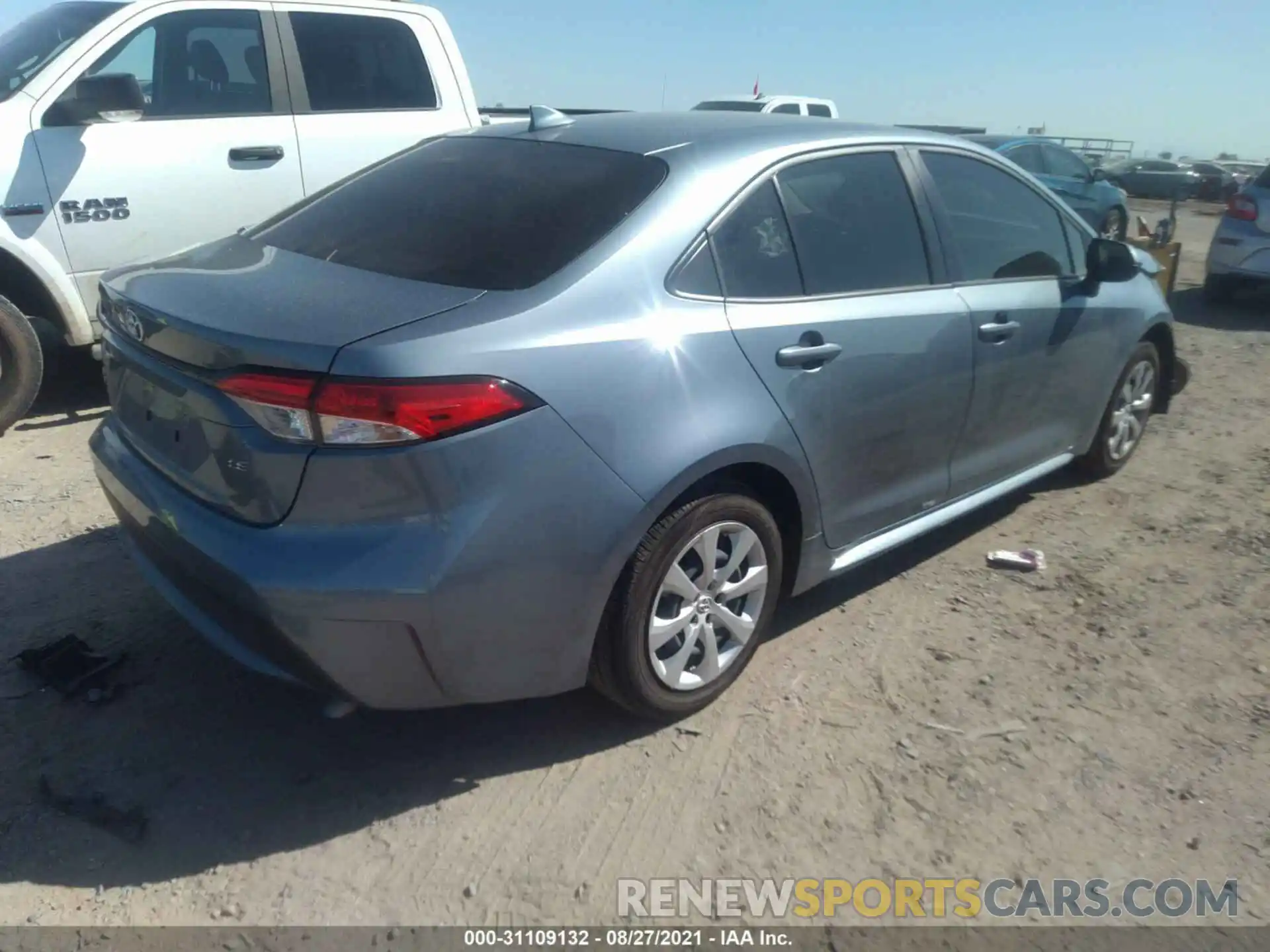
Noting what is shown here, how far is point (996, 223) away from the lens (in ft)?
13.4

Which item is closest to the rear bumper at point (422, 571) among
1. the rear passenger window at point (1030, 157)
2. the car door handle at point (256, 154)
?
the car door handle at point (256, 154)

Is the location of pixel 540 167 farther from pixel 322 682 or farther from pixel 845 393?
pixel 322 682

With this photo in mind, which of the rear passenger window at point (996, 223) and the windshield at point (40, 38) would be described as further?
the windshield at point (40, 38)

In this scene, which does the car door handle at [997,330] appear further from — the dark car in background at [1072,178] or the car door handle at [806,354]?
the dark car in background at [1072,178]

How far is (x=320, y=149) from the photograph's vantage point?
5.95 m

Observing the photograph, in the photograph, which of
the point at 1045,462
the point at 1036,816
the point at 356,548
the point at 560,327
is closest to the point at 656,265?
the point at 560,327

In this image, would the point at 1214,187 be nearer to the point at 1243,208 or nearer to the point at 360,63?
the point at 1243,208

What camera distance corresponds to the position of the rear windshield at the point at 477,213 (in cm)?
275

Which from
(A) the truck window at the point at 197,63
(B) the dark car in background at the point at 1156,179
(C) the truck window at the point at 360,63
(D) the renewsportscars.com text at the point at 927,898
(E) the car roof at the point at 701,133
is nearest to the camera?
(D) the renewsportscars.com text at the point at 927,898

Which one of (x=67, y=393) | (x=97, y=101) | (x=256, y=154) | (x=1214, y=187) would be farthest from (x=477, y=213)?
(x=1214, y=187)

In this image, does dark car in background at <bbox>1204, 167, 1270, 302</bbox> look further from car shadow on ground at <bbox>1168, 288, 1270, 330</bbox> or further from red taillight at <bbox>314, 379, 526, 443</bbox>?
red taillight at <bbox>314, 379, 526, 443</bbox>

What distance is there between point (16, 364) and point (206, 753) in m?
3.17

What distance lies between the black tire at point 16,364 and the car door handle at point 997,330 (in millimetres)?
4424

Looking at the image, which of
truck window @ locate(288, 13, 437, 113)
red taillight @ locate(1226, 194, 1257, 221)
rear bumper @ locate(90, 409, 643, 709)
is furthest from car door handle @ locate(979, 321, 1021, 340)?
red taillight @ locate(1226, 194, 1257, 221)
